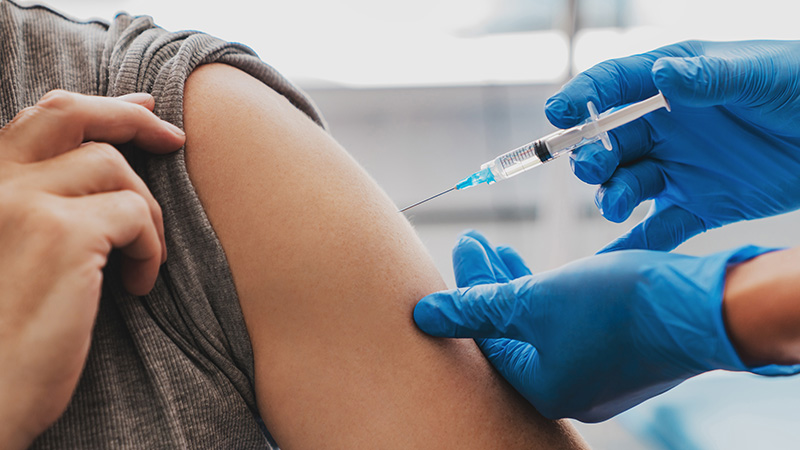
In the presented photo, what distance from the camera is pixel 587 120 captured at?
0.96 metres

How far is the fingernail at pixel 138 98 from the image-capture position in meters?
0.76

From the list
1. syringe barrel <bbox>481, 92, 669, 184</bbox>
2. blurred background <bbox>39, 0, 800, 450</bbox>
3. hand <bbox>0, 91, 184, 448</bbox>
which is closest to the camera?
hand <bbox>0, 91, 184, 448</bbox>

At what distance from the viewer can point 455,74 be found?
2.71m

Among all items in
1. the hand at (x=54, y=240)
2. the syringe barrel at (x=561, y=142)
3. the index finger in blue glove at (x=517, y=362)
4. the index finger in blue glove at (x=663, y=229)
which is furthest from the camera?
the index finger in blue glove at (x=663, y=229)

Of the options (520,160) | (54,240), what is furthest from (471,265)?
(54,240)

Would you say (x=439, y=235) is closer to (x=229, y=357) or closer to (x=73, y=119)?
(x=229, y=357)

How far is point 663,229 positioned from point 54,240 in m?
1.11

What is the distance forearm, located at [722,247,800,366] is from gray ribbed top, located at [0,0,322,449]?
66cm

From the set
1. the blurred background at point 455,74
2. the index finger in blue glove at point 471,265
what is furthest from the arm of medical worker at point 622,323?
the blurred background at point 455,74

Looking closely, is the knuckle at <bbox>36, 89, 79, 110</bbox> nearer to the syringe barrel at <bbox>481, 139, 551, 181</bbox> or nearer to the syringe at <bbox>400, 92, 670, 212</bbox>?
the syringe at <bbox>400, 92, 670, 212</bbox>

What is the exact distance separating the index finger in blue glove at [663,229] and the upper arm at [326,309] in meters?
0.50

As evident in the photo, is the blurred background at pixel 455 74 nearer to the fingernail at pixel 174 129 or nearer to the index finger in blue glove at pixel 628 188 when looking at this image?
the index finger in blue glove at pixel 628 188

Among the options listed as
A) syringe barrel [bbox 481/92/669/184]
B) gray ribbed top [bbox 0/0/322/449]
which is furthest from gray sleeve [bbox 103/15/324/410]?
syringe barrel [bbox 481/92/669/184]

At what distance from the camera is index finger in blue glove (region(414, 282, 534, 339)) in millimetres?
786
